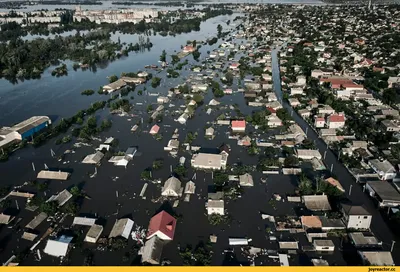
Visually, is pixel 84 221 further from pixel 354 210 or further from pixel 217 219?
pixel 354 210

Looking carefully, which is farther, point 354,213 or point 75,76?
point 75,76

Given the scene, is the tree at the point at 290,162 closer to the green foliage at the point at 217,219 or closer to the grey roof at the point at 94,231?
the green foliage at the point at 217,219

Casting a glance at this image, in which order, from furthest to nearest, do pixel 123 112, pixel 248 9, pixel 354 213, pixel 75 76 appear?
pixel 248 9 → pixel 75 76 → pixel 123 112 → pixel 354 213

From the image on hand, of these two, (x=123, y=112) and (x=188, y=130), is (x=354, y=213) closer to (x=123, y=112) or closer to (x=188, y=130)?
(x=188, y=130)

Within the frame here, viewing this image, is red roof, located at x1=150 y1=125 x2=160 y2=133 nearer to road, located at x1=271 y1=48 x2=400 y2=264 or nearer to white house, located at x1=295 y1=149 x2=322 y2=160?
white house, located at x1=295 y1=149 x2=322 y2=160

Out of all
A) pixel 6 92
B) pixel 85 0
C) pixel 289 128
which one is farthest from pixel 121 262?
pixel 85 0

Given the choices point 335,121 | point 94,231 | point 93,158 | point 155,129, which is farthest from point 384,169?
point 93,158
